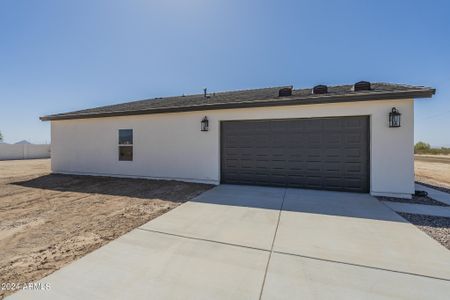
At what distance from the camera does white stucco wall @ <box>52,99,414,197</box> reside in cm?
611

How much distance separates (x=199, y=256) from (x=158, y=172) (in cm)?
646

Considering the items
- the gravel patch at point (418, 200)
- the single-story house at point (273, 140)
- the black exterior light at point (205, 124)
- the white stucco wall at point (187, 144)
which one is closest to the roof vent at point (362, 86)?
the single-story house at point (273, 140)

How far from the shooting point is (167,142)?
862 centimetres

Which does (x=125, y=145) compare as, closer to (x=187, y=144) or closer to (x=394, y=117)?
(x=187, y=144)

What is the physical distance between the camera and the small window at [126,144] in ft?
30.4

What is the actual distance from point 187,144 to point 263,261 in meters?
6.12

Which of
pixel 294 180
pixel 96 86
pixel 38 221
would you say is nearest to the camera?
pixel 38 221

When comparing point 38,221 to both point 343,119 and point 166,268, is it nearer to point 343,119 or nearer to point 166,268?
point 166,268

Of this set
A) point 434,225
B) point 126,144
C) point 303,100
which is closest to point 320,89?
point 303,100

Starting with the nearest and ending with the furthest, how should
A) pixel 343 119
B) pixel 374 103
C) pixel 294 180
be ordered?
pixel 374 103
pixel 343 119
pixel 294 180

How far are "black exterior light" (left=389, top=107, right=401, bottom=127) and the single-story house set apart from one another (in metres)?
0.02

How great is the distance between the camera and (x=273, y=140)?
7430mm

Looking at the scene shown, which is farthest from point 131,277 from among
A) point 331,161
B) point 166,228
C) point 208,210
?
point 331,161

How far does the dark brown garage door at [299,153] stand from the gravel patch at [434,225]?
6.88ft
